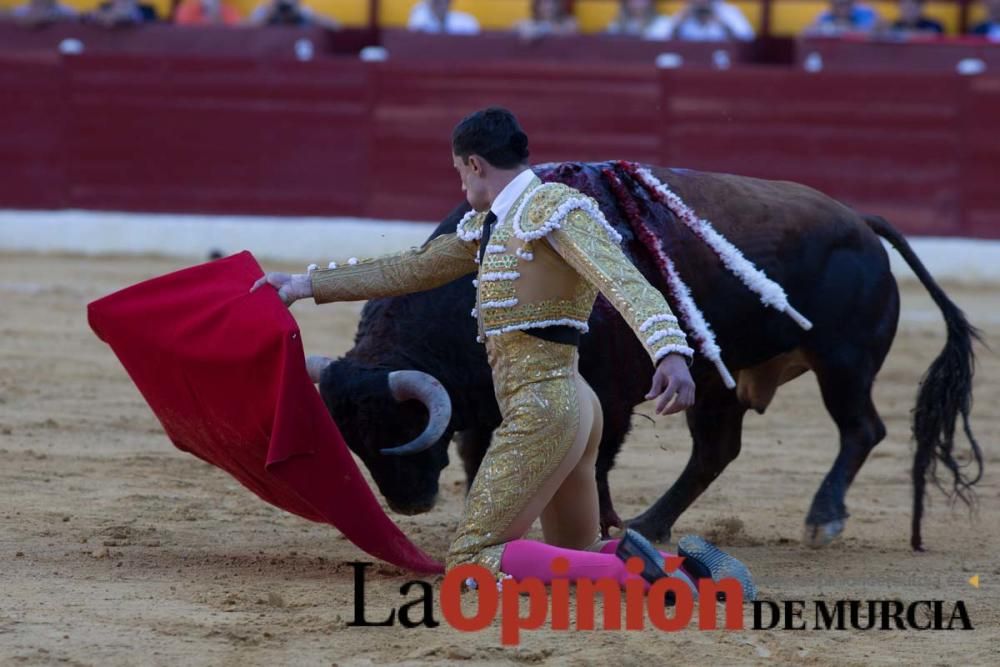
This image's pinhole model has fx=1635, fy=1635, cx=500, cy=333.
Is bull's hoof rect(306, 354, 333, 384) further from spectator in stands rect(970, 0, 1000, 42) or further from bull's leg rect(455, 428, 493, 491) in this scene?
spectator in stands rect(970, 0, 1000, 42)

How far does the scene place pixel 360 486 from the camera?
11.3 feet

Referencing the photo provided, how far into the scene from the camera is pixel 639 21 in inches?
395

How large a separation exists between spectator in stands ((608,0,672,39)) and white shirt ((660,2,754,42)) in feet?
0.26

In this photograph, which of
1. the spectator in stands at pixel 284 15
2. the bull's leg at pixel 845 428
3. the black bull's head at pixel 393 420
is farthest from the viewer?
the spectator in stands at pixel 284 15

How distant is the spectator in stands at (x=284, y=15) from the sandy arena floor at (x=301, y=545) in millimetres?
3666

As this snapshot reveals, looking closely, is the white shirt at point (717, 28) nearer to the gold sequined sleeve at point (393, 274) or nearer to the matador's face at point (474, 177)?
the gold sequined sleeve at point (393, 274)

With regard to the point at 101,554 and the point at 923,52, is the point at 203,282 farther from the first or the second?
the point at 923,52

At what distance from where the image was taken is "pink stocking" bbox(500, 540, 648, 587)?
313 cm

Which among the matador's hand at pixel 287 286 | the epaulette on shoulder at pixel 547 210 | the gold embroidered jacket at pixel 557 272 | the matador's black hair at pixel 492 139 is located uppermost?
the matador's black hair at pixel 492 139

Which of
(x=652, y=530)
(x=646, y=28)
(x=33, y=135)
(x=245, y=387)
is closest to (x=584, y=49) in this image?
(x=646, y=28)

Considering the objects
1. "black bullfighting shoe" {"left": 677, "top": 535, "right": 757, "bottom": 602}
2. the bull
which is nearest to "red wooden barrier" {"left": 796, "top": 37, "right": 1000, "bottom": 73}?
the bull

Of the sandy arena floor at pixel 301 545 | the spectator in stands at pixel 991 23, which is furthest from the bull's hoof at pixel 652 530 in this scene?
the spectator in stands at pixel 991 23

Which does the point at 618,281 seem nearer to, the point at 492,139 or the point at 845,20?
the point at 492,139

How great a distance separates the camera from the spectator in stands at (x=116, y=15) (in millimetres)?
9898
